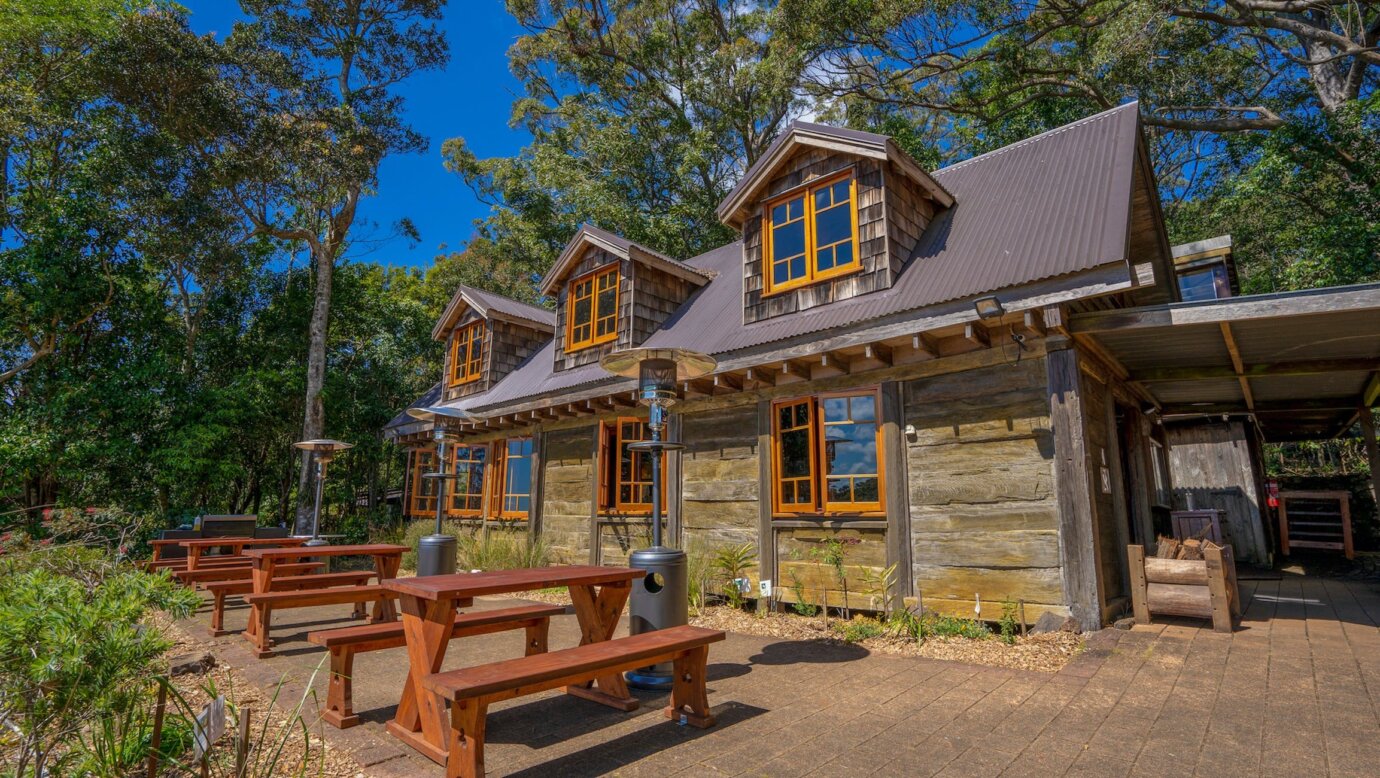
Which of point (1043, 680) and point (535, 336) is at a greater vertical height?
point (535, 336)

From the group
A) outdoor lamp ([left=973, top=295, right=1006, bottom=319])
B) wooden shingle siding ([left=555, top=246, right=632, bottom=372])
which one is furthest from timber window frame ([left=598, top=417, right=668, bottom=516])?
outdoor lamp ([left=973, top=295, right=1006, bottom=319])

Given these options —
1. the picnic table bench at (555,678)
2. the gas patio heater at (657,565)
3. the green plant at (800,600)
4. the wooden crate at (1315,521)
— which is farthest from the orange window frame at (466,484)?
the wooden crate at (1315,521)

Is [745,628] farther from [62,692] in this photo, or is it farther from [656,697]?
[62,692]

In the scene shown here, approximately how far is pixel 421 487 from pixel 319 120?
365 inches

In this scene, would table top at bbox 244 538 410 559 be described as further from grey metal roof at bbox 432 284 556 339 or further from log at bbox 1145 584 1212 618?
grey metal roof at bbox 432 284 556 339

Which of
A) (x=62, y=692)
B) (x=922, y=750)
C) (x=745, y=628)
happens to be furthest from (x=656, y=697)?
(x=62, y=692)

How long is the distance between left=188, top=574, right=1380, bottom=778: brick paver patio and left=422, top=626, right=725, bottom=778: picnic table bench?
0.19 m

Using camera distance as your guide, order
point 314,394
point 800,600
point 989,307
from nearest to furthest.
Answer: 1. point 989,307
2. point 800,600
3. point 314,394

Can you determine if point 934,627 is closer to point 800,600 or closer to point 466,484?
point 800,600

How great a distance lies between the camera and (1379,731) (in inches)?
129

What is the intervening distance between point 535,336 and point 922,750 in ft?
42.6

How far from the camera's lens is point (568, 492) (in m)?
10.5

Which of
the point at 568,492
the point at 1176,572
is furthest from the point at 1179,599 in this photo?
the point at 568,492

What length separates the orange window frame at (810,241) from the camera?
25.1 ft
